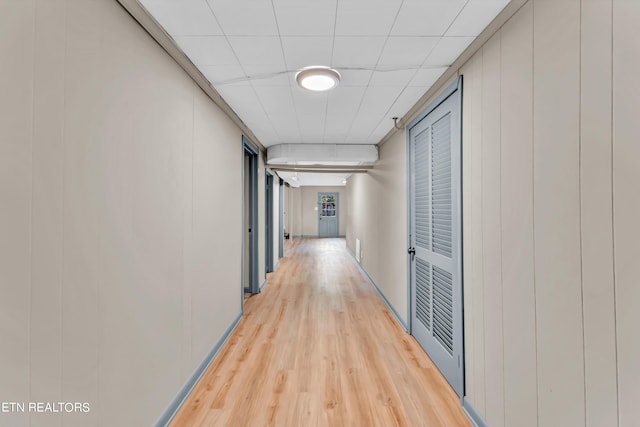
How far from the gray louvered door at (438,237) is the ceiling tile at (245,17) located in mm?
1348

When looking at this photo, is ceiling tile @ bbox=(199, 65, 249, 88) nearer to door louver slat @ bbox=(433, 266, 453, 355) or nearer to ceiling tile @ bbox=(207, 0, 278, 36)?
ceiling tile @ bbox=(207, 0, 278, 36)

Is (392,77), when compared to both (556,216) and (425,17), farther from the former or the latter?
(556,216)

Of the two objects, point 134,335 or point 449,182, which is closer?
point 134,335

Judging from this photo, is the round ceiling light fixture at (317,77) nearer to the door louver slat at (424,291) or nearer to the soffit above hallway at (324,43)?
the soffit above hallway at (324,43)

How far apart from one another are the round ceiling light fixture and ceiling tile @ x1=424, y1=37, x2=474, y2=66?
0.67 metres

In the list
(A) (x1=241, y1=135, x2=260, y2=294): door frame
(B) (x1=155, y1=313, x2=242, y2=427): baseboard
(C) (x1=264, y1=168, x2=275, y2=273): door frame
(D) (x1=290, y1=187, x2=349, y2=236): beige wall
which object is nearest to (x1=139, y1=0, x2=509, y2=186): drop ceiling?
(A) (x1=241, y1=135, x2=260, y2=294): door frame

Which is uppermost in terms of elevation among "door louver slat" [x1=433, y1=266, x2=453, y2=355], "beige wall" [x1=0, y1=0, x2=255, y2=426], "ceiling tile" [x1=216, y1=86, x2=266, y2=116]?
"ceiling tile" [x1=216, y1=86, x2=266, y2=116]

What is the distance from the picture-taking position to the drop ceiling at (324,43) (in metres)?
1.40

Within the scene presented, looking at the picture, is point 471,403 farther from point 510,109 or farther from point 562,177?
point 510,109

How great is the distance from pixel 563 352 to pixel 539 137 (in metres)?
0.91

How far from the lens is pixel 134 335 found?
1.43 m

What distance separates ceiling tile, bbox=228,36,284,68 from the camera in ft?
5.46

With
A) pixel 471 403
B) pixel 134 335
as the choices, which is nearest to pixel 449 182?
pixel 471 403

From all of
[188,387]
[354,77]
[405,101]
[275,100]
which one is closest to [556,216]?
[354,77]
